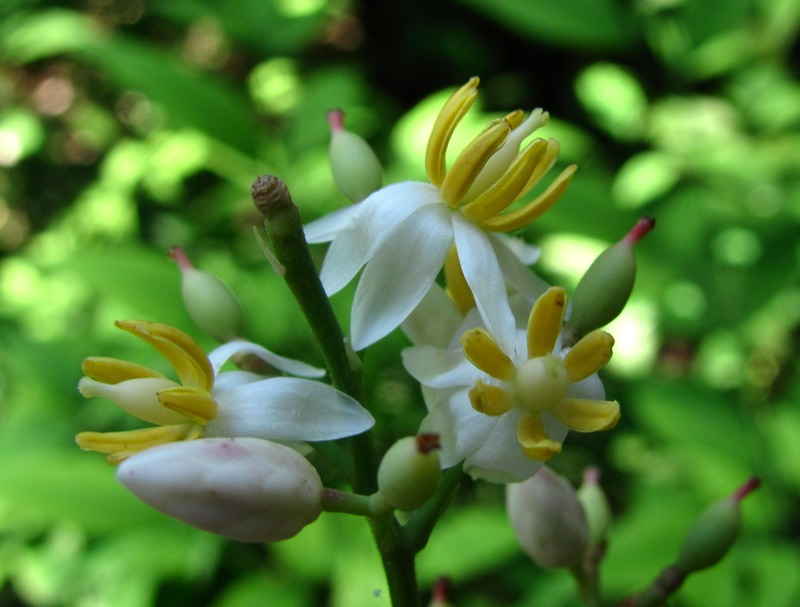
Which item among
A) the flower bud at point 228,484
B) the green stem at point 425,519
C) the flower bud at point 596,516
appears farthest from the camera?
the flower bud at point 596,516

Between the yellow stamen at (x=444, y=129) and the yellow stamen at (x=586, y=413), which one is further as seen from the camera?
the yellow stamen at (x=444, y=129)

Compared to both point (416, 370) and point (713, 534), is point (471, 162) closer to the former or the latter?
point (416, 370)

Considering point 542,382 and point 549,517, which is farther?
point 549,517

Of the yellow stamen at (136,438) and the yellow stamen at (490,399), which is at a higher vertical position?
the yellow stamen at (490,399)

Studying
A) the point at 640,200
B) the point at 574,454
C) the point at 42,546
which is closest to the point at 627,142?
the point at 640,200

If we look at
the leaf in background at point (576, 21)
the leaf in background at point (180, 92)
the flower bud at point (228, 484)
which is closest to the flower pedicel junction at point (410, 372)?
the flower bud at point (228, 484)

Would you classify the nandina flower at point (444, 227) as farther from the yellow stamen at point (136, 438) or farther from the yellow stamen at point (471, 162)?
the yellow stamen at point (136, 438)

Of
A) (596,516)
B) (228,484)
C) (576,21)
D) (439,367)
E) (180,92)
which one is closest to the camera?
(228,484)

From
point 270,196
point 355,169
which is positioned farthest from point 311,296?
point 355,169
